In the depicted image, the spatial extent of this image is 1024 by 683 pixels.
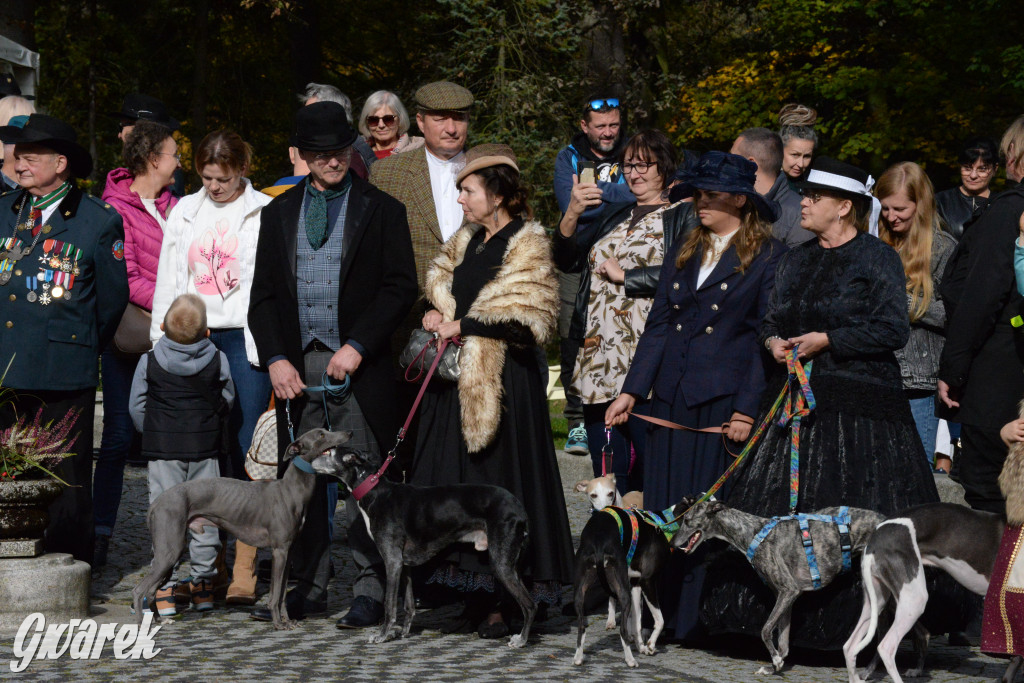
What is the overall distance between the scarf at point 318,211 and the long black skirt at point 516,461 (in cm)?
91

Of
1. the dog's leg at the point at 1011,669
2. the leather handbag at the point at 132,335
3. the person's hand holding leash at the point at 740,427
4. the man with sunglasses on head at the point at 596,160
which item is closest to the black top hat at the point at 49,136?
the leather handbag at the point at 132,335

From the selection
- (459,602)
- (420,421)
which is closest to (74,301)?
(420,421)

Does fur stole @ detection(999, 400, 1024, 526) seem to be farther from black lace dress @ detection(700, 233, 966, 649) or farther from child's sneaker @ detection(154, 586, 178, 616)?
child's sneaker @ detection(154, 586, 178, 616)

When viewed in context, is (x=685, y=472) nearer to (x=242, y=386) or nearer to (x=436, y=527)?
(x=436, y=527)

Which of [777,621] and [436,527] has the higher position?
[436,527]

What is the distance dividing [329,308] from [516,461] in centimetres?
118

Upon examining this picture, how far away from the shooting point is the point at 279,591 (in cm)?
641

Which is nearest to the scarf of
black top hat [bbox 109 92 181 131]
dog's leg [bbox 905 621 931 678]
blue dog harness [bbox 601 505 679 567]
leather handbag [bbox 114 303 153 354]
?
leather handbag [bbox 114 303 153 354]

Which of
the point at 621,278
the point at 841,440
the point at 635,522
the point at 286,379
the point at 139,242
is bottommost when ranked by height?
the point at 635,522

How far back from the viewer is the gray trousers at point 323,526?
6.61 metres

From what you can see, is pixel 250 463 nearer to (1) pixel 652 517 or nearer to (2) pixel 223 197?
(2) pixel 223 197

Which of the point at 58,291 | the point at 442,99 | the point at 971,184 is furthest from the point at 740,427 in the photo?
the point at 971,184

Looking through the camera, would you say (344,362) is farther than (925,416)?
No

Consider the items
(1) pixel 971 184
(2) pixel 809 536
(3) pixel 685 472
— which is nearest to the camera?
(2) pixel 809 536
